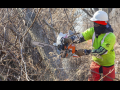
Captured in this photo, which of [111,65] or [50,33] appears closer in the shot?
[111,65]

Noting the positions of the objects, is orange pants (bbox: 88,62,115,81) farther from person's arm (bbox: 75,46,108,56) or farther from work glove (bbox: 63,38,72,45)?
work glove (bbox: 63,38,72,45)

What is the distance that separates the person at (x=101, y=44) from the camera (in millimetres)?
2678

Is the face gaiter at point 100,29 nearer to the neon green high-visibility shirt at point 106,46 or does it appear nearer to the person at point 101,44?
the person at point 101,44

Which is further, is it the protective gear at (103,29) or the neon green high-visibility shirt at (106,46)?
the protective gear at (103,29)

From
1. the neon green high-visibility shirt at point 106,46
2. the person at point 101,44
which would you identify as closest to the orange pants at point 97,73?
the person at point 101,44

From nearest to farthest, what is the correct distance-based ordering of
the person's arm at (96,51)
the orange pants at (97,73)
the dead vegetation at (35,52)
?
the person's arm at (96,51) → the orange pants at (97,73) → the dead vegetation at (35,52)

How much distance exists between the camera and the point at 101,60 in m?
2.98

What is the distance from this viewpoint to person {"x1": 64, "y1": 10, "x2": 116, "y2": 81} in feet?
8.79

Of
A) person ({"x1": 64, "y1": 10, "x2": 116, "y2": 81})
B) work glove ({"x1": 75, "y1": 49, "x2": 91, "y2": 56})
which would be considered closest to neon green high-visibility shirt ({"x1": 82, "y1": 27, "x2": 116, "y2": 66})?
person ({"x1": 64, "y1": 10, "x2": 116, "y2": 81})

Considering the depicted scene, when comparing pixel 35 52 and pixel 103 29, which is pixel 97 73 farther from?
pixel 35 52

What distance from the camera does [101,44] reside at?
2820 mm

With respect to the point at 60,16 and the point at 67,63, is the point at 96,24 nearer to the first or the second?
the point at 67,63

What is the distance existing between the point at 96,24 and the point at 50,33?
1.92 m
